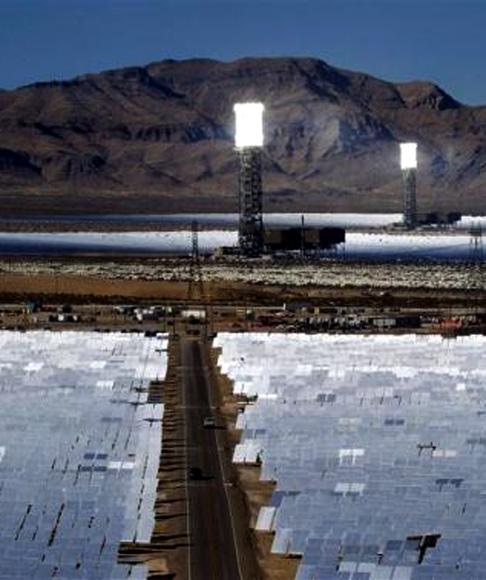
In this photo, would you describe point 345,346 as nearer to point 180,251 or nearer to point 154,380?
point 154,380

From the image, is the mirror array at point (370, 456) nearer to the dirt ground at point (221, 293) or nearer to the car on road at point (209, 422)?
the car on road at point (209, 422)

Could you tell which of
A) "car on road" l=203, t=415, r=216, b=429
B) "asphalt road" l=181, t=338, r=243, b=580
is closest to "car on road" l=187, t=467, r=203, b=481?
"asphalt road" l=181, t=338, r=243, b=580

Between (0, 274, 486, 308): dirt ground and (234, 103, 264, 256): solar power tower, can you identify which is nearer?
(0, 274, 486, 308): dirt ground

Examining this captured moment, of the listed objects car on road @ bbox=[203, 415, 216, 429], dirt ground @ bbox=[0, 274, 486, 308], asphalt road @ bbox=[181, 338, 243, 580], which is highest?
dirt ground @ bbox=[0, 274, 486, 308]

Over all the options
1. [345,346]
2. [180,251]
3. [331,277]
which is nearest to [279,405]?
[345,346]

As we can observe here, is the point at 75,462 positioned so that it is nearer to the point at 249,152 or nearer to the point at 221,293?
the point at 221,293

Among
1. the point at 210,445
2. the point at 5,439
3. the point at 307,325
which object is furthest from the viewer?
the point at 307,325

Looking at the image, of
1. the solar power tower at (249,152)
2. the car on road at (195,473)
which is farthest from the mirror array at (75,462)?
the solar power tower at (249,152)

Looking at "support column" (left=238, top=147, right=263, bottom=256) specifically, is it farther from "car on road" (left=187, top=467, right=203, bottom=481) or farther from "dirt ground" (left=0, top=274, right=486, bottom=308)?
"car on road" (left=187, top=467, right=203, bottom=481)
